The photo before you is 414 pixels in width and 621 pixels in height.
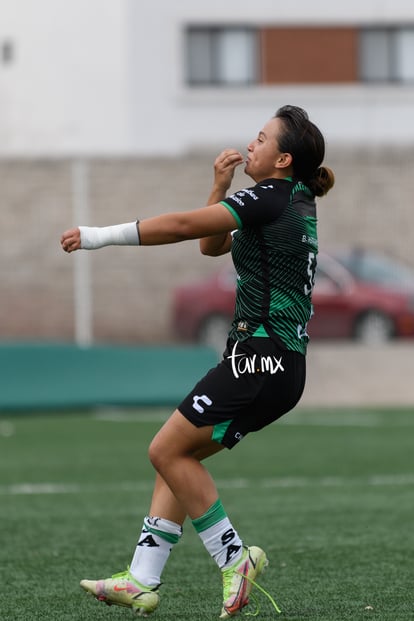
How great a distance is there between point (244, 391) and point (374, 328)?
631 inches

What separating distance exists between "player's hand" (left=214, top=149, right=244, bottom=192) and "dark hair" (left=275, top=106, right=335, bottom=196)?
0.80ft

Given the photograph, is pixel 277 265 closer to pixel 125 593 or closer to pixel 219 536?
pixel 219 536

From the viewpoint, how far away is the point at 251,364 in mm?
6129

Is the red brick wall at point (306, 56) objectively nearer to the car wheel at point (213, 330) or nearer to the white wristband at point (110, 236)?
the car wheel at point (213, 330)

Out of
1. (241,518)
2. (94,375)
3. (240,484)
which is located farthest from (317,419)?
(241,518)

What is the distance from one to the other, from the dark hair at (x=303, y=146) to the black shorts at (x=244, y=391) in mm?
705

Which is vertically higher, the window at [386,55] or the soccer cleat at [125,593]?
the window at [386,55]

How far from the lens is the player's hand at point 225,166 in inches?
251

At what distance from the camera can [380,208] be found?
22.9 meters

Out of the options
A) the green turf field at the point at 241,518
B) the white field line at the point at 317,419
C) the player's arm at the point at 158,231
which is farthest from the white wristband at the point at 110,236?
the white field line at the point at 317,419

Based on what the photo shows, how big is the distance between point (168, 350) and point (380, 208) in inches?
190

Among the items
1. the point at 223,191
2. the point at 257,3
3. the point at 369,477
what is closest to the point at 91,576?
the point at 223,191

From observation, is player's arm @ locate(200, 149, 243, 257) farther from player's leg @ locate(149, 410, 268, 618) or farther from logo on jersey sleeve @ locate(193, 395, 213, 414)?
player's leg @ locate(149, 410, 268, 618)

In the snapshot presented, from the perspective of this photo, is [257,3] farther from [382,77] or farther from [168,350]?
[168,350]
